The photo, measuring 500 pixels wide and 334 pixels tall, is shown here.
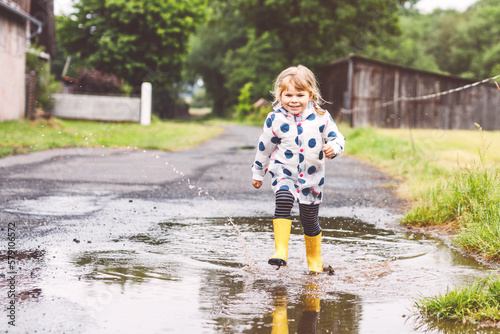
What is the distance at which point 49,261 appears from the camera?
416 cm

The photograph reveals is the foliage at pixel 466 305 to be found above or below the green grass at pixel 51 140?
below

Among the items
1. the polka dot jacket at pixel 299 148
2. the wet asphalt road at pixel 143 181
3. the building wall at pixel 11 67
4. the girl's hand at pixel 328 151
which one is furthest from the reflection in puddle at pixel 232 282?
the building wall at pixel 11 67

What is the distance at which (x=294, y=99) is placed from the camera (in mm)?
4047

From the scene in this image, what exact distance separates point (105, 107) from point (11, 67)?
827 centimetres

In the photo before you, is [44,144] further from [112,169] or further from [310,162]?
[310,162]

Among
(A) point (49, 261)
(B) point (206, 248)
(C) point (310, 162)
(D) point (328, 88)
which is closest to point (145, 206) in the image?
(B) point (206, 248)

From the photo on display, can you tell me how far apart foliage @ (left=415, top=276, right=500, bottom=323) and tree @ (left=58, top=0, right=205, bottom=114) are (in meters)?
33.0

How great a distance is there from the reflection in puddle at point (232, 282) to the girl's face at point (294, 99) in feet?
3.59

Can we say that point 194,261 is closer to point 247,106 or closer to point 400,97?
point 400,97

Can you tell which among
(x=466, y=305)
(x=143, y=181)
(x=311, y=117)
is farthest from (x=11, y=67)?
(x=466, y=305)

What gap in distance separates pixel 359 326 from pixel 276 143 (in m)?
1.55

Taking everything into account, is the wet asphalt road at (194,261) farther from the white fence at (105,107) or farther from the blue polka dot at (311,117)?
the white fence at (105,107)

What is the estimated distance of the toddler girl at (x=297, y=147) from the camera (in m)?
4.06

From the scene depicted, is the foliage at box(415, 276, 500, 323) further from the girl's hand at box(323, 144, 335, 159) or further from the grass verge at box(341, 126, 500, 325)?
the girl's hand at box(323, 144, 335, 159)
